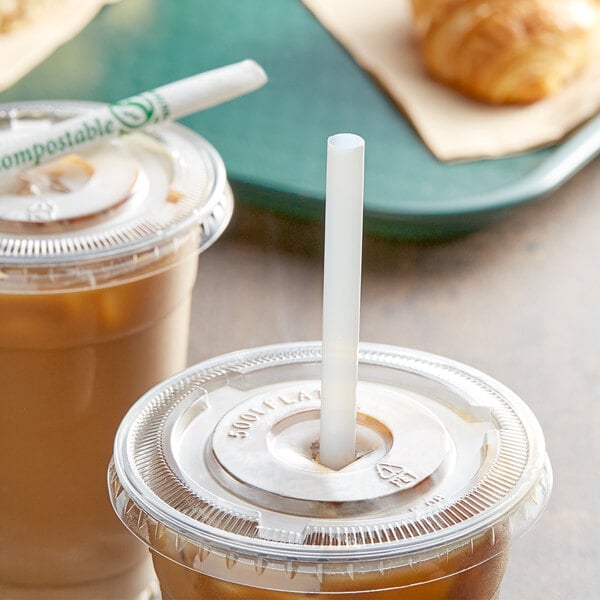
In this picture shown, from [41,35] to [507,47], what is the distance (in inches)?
27.1

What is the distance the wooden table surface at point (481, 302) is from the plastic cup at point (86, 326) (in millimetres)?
287

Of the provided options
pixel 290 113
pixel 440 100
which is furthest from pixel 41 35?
pixel 440 100

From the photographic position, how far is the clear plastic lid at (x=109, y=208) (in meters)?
0.82

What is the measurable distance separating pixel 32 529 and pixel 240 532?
16.5 inches

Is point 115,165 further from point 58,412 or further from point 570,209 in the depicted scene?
point 570,209

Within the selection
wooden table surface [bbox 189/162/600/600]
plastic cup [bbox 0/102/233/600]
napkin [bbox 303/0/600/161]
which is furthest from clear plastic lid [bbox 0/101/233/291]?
napkin [bbox 303/0/600/161]

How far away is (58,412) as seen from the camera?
34.9 inches

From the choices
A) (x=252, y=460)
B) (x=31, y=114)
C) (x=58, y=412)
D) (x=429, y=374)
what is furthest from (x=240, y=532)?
(x=31, y=114)

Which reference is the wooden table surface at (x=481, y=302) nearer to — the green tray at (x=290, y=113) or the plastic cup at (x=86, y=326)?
the green tray at (x=290, y=113)

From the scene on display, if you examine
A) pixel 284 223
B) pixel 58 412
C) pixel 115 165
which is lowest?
pixel 284 223

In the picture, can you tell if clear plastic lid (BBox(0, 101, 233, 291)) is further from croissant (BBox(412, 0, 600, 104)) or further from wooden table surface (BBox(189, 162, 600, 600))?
croissant (BBox(412, 0, 600, 104))

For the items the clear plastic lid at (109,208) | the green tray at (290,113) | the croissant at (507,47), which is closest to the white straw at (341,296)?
the clear plastic lid at (109,208)

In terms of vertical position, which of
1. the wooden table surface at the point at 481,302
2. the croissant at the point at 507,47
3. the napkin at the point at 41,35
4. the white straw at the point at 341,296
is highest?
the white straw at the point at 341,296

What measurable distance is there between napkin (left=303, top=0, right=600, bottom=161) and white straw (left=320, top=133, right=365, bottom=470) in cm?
95
